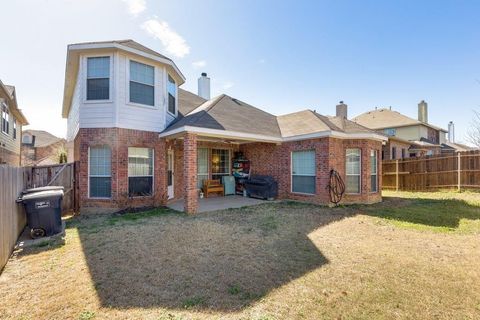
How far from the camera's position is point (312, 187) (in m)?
10.3

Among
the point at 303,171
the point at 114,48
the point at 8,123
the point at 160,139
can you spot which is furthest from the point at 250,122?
the point at 8,123

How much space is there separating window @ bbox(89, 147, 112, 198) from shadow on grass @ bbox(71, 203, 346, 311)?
1.25 meters

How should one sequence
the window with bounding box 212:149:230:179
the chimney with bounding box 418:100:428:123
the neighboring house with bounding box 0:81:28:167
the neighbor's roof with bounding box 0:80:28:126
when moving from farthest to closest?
the chimney with bounding box 418:100:428:123 < the neighboring house with bounding box 0:81:28:167 < the neighbor's roof with bounding box 0:80:28:126 < the window with bounding box 212:149:230:179

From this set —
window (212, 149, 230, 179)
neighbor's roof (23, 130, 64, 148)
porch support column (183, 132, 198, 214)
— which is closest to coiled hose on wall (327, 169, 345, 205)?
porch support column (183, 132, 198, 214)

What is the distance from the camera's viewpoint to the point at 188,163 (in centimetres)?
825

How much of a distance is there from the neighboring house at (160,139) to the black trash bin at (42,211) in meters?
2.54

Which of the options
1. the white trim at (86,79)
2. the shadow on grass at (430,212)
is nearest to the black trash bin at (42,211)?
the white trim at (86,79)

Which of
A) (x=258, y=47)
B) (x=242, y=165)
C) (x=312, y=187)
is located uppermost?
(x=258, y=47)

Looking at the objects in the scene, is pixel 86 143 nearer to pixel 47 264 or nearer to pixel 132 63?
pixel 132 63

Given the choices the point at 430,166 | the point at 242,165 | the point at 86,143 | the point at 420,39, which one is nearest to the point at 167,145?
the point at 86,143

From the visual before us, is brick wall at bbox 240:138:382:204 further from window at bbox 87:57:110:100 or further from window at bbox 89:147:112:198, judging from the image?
window at bbox 87:57:110:100

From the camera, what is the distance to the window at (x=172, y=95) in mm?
10388

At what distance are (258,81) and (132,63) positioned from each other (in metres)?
8.22

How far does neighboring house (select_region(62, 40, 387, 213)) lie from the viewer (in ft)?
28.1
